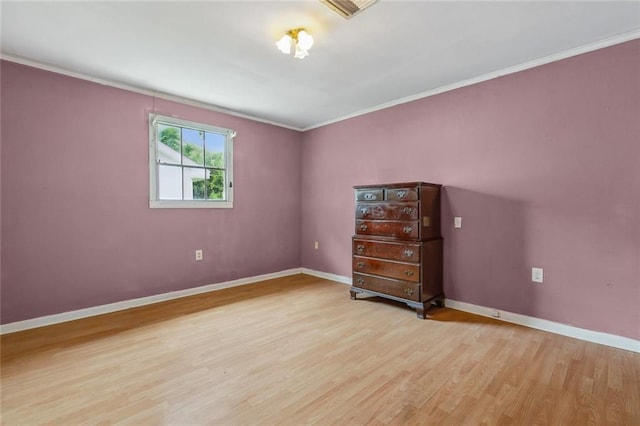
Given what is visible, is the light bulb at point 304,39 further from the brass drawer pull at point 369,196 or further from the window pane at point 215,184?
the window pane at point 215,184

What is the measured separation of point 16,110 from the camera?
8.39ft

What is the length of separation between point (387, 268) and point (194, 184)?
2.58 meters

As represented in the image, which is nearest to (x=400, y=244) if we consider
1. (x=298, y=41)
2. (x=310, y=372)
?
(x=310, y=372)

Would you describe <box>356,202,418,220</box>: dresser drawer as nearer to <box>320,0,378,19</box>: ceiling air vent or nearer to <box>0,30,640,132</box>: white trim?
<box>0,30,640,132</box>: white trim

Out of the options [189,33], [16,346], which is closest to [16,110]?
[189,33]

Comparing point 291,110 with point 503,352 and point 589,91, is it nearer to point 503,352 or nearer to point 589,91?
point 589,91

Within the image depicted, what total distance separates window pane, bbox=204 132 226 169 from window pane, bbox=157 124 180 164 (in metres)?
0.36

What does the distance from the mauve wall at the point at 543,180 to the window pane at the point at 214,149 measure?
7.42 feet

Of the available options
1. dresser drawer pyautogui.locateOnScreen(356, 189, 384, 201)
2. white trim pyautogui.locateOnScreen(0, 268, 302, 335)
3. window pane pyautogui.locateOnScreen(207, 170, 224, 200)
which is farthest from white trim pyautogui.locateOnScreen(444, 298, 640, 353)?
window pane pyautogui.locateOnScreen(207, 170, 224, 200)

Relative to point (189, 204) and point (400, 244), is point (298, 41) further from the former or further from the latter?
point (189, 204)

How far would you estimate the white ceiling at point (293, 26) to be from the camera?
6.34ft

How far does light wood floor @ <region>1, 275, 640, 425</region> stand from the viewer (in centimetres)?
155

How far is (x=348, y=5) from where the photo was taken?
1862mm

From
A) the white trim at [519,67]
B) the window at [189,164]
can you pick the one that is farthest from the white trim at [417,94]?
the window at [189,164]
